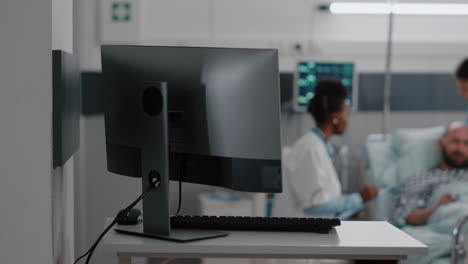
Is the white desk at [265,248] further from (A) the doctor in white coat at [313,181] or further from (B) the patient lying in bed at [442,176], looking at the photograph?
(B) the patient lying in bed at [442,176]

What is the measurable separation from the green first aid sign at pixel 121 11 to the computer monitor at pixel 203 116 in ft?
7.63

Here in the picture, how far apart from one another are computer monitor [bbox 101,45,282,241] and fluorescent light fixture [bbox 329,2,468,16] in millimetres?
3100

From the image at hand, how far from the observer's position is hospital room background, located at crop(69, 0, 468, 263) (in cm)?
428

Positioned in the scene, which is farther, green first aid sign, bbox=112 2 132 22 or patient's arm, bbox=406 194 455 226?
green first aid sign, bbox=112 2 132 22

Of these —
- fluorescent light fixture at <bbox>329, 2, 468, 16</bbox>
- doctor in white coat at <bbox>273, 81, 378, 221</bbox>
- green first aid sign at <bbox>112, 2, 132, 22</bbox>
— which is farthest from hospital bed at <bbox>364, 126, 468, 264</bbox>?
green first aid sign at <bbox>112, 2, 132, 22</bbox>

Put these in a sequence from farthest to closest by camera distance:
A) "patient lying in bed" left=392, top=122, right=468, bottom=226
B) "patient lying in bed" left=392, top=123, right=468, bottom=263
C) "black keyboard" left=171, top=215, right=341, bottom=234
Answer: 1. "patient lying in bed" left=392, top=122, right=468, bottom=226
2. "patient lying in bed" left=392, top=123, right=468, bottom=263
3. "black keyboard" left=171, top=215, right=341, bottom=234

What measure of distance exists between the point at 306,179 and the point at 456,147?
1.65 meters

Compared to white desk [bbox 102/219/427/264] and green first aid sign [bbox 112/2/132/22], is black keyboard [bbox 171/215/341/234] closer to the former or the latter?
white desk [bbox 102/219/427/264]

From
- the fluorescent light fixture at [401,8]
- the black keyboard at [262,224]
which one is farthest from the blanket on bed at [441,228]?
the black keyboard at [262,224]

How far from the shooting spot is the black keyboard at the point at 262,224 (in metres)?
1.92

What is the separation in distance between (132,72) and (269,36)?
9.76ft

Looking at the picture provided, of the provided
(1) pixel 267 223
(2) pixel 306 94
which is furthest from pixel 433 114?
(1) pixel 267 223

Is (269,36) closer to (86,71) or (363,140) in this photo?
(363,140)

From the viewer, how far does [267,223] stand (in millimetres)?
1930
